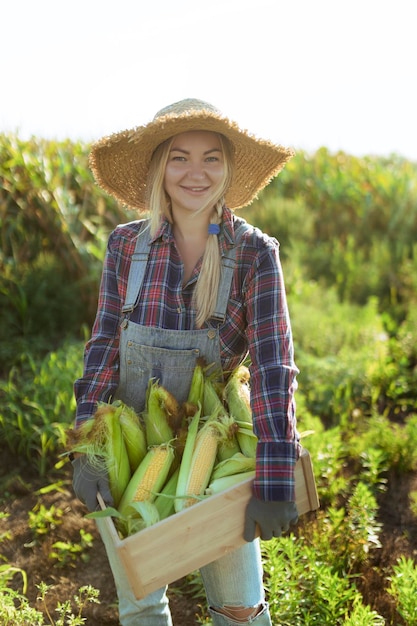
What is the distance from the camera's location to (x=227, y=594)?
1990mm

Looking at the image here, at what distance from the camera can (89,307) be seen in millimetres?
4750

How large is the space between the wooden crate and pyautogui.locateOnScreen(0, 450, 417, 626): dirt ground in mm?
1005

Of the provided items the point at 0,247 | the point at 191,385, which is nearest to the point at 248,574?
the point at 191,385

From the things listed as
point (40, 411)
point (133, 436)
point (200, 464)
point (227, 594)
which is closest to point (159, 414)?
point (133, 436)

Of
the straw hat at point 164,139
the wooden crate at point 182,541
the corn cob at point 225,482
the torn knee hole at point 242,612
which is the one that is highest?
the straw hat at point 164,139

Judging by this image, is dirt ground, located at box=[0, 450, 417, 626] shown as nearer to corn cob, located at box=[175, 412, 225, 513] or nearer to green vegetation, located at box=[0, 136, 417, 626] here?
green vegetation, located at box=[0, 136, 417, 626]

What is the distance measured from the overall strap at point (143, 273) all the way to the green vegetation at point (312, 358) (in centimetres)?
101


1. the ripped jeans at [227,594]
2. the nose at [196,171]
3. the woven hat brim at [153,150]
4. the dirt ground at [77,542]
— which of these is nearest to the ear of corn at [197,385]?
the ripped jeans at [227,594]

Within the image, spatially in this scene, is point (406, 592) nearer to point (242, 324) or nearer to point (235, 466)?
point (235, 466)

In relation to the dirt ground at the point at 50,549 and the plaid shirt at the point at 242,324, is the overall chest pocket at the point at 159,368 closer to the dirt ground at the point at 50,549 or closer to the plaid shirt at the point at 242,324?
the plaid shirt at the point at 242,324

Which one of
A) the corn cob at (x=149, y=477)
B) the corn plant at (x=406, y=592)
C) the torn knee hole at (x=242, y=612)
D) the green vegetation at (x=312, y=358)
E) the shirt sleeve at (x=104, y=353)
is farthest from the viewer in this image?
the green vegetation at (x=312, y=358)

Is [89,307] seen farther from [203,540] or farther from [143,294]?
[203,540]

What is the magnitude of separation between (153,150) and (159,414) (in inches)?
36.4

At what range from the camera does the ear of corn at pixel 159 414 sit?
2010 mm
